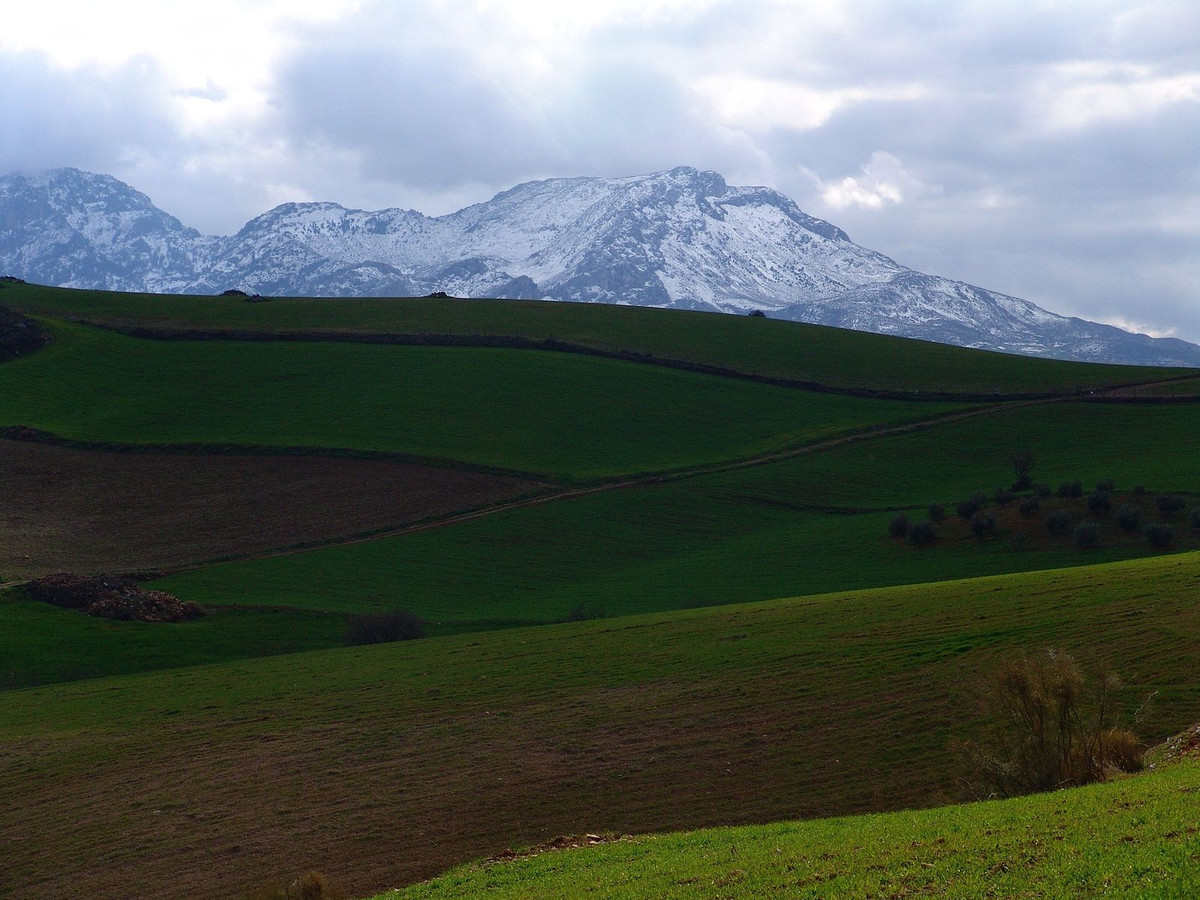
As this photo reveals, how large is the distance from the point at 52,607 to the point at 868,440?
205 ft

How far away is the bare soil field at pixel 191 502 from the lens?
6694 cm

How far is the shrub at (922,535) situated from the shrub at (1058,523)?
5.97 metres

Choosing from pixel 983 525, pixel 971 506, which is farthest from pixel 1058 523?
pixel 971 506

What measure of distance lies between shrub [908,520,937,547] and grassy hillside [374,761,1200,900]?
43315mm

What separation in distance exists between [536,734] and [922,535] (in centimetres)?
3623

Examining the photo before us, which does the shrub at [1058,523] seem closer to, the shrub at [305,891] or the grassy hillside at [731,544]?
the grassy hillside at [731,544]

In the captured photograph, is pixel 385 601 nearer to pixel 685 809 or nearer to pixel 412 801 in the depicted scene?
pixel 412 801

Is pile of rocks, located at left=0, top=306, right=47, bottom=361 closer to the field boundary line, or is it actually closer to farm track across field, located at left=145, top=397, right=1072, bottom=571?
the field boundary line

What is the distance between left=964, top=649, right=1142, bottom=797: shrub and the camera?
21.4 metres

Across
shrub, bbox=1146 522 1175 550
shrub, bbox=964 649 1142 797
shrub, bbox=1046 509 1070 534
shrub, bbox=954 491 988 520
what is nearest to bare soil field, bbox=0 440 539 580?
shrub, bbox=954 491 988 520

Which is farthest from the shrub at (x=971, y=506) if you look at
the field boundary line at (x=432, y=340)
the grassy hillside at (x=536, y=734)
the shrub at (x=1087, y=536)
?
the field boundary line at (x=432, y=340)

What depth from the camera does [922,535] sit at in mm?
63125

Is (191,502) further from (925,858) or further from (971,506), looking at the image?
(925,858)

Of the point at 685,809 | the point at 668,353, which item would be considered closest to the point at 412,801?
the point at 685,809
